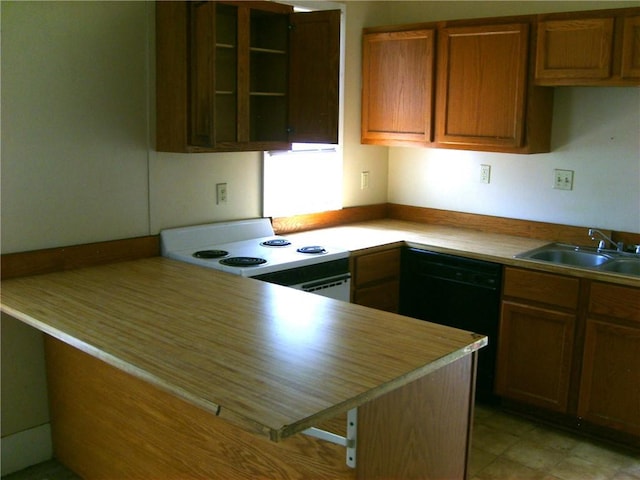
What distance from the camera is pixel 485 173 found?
4.10m

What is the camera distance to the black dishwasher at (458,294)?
3492 mm

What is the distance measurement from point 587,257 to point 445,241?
2.43 feet

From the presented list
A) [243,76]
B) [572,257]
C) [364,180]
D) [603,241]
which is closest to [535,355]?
[572,257]

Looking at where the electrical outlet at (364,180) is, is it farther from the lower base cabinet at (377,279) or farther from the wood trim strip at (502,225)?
the lower base cabinet at (377,279)

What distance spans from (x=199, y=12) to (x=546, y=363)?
7.58 feet

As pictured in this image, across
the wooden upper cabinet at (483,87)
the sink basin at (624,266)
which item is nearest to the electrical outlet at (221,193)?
the wooden upper cabinet at (483,87)

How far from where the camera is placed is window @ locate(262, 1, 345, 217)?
3836 millimetres

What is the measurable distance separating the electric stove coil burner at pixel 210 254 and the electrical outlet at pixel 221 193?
1.14 feet

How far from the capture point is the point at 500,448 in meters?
3.21

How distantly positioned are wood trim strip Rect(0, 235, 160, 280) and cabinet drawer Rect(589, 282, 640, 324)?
2.07m

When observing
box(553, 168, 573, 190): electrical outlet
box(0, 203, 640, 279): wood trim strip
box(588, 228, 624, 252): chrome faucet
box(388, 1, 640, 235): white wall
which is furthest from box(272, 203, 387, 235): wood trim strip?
box(588, 228, 624, 252): chrome faucet

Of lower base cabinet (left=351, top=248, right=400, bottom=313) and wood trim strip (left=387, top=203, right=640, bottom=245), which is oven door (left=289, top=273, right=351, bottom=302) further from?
wood trim strip (left=387, top=203, right=640, bottom=245)

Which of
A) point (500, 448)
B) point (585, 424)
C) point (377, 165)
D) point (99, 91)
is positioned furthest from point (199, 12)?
point (585, 424)

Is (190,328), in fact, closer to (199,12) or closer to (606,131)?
(199,12)
